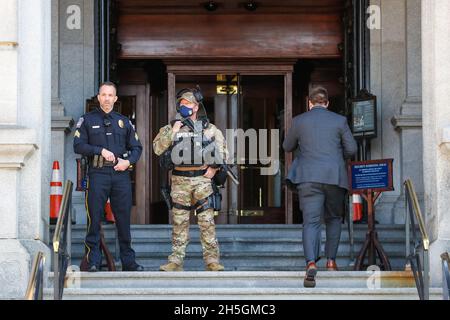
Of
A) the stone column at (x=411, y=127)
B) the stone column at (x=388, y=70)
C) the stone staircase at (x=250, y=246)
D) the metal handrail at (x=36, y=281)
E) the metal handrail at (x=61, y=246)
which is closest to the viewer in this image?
the metal handrail at (x=36, y=281)

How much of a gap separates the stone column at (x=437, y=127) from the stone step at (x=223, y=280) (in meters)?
0.57

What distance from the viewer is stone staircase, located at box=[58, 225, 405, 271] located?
14703mm

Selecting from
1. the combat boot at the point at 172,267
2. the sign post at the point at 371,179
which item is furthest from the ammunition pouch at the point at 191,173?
the sign post at the point at 371,179

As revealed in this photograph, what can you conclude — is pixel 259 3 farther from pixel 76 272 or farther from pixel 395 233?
pixel 76 272

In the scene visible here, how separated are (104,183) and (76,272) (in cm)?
95

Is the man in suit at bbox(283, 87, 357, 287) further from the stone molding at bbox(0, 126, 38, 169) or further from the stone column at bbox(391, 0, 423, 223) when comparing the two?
the stone column at bbox(391, 0, 423, 223)

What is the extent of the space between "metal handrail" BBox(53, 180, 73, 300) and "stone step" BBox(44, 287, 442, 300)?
10.7 inches

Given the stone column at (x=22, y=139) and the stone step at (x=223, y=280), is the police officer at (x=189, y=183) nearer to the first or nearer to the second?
the stone step at (x=223, y=280)

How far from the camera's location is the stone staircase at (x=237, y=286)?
11.9m

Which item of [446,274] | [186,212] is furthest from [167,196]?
[446,274]

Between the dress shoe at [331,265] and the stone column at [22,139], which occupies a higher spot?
the stone column at [22,139]

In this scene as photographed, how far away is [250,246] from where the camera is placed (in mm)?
15094

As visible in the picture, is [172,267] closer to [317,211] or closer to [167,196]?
[167,196]

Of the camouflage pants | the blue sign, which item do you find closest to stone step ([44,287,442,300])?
the camouflage pants
